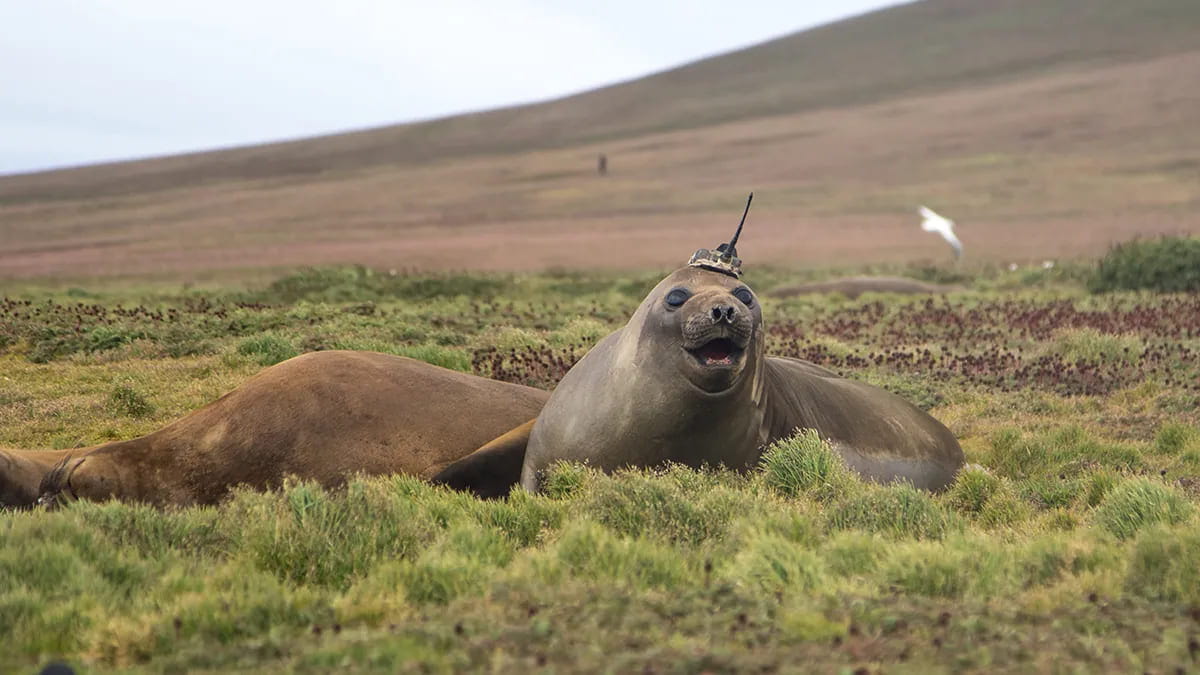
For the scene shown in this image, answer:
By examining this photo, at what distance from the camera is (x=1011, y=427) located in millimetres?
11789

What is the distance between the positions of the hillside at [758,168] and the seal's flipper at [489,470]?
36.1 metres

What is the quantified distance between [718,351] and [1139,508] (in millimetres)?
2443

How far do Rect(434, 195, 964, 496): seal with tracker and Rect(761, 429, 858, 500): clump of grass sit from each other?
0.30 metres

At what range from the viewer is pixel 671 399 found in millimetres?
7789

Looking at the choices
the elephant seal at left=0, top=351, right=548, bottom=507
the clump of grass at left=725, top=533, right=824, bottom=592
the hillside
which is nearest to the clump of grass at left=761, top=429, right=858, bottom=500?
the clump of grass at left=725, top=533, right=824, bottom=592

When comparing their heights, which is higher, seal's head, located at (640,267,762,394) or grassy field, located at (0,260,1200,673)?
seal's head, located at (640,267,762,394)

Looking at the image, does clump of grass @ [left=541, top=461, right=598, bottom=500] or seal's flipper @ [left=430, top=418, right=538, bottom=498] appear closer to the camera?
clump of grass @ [left=541, top=461, right=598, bottom=500]

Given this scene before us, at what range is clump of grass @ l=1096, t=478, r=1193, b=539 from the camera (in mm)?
6926

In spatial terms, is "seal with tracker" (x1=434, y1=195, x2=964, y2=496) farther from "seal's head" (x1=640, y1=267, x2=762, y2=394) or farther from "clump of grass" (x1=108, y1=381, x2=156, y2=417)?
"clump of grass" (x1=108, y1=381, x2=156, y2=417)

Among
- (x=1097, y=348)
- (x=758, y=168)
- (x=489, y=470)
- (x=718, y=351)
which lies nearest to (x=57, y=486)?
(x=489, y=470)

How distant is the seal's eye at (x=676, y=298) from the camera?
8.04 meters

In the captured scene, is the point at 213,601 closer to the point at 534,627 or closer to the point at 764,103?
the point at 534,627

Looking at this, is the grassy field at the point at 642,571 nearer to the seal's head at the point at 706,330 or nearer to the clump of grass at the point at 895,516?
the clump of grass at the point at 895,516

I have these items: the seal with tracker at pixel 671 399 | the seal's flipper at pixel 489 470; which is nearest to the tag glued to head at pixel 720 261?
the seal with tracker at pixel 671 399
